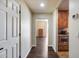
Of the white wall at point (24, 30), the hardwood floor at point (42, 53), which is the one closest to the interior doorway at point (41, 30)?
the hardwood floor at point (42, 53)

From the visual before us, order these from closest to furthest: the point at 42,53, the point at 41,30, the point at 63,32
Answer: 1. the point at 42,53
2. the point at 63,32
3. the point at 41,30

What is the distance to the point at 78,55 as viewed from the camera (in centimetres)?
247

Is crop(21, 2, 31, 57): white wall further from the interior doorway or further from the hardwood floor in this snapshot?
the interior doorway

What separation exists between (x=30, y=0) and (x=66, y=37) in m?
3.10

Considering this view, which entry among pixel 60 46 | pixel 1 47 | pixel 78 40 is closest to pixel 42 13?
pixel 60 46

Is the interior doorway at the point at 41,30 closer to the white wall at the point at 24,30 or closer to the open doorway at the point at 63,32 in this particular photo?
the open doorway at the point at 63,32

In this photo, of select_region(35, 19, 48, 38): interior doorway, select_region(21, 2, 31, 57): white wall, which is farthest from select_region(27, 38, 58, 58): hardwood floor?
select_region(35, 19, 48, 38): interior doorway

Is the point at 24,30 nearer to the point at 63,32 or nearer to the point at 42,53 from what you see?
the point at 42,53

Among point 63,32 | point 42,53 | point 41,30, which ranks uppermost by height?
point 41,30

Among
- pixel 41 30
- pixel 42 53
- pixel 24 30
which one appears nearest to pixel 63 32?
pixel 42 53

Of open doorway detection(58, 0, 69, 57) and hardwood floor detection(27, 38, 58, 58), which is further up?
open doorway detection(58, 0, 69, 57)

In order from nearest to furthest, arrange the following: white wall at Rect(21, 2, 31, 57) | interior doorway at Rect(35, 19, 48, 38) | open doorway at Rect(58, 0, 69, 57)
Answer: white wall at Rect(21, 2, 31, 57) < open doorway at Rect(58, 0, 69, 57) < interior doorway at Rect(35, 19, 48, 38)

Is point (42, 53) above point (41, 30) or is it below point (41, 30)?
below

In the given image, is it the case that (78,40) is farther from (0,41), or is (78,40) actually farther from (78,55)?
(0,41)
